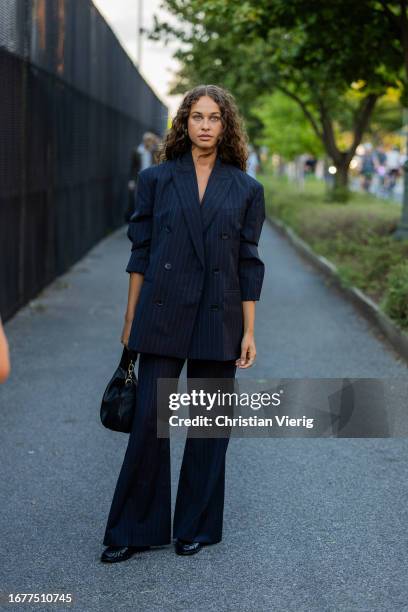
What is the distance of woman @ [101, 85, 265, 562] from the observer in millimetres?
4375

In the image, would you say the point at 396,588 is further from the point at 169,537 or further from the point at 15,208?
the point at 15,208

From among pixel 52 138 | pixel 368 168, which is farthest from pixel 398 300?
pixel 368 168

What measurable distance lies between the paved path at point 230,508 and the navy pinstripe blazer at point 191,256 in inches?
33.9

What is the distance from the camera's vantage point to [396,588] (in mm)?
4328

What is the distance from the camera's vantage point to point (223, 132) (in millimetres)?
4410

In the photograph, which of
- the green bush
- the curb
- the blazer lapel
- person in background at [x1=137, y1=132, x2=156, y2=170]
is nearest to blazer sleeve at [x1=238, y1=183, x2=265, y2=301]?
the blazer lapel

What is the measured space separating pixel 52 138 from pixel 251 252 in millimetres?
10193

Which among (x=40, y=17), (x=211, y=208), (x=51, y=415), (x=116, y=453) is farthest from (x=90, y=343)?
(x=211, y=208)

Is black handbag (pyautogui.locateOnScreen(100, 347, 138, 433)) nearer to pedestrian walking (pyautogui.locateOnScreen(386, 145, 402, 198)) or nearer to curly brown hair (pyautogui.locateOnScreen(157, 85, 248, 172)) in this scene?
curly brown hair (pyautogui.locateOnScreen(157, 85, 248, 172))

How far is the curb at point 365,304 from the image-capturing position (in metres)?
9.76

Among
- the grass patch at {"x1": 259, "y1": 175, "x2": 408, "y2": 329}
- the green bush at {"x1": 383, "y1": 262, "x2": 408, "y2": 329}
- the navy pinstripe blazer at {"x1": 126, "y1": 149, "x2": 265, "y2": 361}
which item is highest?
the navy pinstripe blazer at {"x1": 126, "y1": 149, "x2": 265, "y2": 361}

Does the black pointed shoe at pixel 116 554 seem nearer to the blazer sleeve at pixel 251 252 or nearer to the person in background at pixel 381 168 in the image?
the blazer sleeve at pixel 251 252

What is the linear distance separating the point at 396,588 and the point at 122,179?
2324 centimetres

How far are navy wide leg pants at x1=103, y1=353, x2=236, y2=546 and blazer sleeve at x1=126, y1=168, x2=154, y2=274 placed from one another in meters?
0.35
